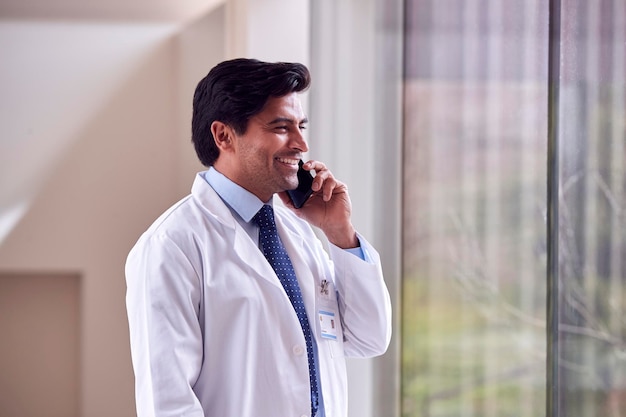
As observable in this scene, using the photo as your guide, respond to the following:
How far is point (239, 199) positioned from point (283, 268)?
184 mm

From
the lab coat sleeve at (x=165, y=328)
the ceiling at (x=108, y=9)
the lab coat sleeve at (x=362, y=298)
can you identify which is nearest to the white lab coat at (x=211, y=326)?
the lab coat sleeve at (x=165, y=328)

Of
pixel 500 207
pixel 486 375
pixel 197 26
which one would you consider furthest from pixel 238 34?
pixel 486 375

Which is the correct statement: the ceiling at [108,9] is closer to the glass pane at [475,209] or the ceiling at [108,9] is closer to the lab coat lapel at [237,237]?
the glass pane at [475,209]

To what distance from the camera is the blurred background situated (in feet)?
8.13

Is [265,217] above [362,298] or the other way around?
above

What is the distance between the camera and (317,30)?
11.3 feet

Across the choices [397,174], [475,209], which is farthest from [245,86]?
[397,174]

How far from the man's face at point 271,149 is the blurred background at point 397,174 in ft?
3.24

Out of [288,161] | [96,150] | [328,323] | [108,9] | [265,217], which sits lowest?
[328,323]

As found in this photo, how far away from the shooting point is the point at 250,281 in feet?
5.94

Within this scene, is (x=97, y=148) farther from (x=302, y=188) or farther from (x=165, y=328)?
(x=165, y=328)

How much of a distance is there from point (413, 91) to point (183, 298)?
5.42ft

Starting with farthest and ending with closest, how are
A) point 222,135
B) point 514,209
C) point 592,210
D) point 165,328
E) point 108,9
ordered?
point 108,9
point 514,209
point 592,210
point 222,135
point 165,328

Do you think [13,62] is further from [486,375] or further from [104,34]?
[486,375]
